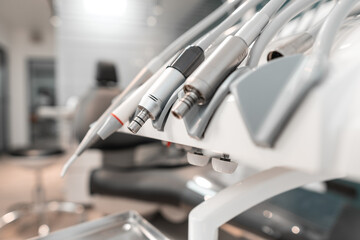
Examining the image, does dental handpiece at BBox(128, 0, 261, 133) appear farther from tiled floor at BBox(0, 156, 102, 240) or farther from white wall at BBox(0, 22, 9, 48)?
white wall at BBox(0, 22, 9, 48)

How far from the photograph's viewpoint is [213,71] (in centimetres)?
19

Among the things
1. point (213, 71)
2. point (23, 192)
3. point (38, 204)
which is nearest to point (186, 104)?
point (213, 71)

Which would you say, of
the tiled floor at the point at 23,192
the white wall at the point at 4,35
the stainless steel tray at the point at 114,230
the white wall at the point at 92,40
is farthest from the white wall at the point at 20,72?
the stainless steel tray at the point at 114,230

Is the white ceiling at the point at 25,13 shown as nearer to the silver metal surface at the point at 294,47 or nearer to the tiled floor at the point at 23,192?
the tiled floor at the point at 23,192

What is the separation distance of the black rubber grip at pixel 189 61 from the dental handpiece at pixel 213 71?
0.04 metres

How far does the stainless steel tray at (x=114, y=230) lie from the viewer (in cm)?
38

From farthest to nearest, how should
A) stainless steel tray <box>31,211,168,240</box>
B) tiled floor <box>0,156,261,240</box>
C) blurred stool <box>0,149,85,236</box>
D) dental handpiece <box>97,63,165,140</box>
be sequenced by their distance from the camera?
blurred stool <box>0,149,85,236</box>
tiled floor <box>0,156,261,240</box>
stainless steel tray <box>31,211,168,240</box>
dental handpiece <box>97,63,165,140</box>

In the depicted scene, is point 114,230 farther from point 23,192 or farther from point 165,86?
point 23,192

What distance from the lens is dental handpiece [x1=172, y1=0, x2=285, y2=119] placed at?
19 centimetres

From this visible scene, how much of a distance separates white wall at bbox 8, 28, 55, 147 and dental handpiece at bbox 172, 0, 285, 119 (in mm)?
4545

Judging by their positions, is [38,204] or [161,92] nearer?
[161,92]

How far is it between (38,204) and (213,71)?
6.12ft

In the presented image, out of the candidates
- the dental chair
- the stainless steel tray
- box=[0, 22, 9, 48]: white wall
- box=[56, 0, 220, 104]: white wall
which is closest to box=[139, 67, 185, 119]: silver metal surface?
the stainless steel tray

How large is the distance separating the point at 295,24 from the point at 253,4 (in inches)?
7.6
